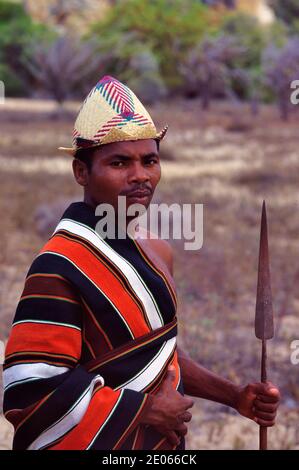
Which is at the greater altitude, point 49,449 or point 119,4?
point 119,4

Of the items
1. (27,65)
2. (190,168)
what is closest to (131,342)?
(190,168)

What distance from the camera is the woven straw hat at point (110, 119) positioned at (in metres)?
1.71

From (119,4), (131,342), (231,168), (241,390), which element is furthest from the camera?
(119,4)

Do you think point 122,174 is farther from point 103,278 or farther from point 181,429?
point 181,429

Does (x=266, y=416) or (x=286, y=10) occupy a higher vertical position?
(x=286, y=10)

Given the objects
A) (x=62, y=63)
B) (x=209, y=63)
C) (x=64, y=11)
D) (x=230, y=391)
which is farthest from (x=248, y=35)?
(x=230, y=391)

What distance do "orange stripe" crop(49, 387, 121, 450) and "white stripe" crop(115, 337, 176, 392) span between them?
81mm

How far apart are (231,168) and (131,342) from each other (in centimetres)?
1292

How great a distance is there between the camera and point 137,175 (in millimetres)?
1694

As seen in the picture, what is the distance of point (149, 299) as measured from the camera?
5.68 feet

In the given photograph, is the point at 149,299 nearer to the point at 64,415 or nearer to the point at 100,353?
the point at 100,353

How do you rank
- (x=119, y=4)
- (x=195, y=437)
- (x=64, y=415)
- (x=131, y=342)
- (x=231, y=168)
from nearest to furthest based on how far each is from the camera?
(x=64, y=415) < (x=131, y=342) < (x=195, y=437) < (x=231, y=168) < (x=119, y=4)

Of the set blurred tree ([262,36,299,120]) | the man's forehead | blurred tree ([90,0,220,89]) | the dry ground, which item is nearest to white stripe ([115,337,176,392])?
the man's forehead

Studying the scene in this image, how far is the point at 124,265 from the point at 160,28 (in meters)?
38.7
